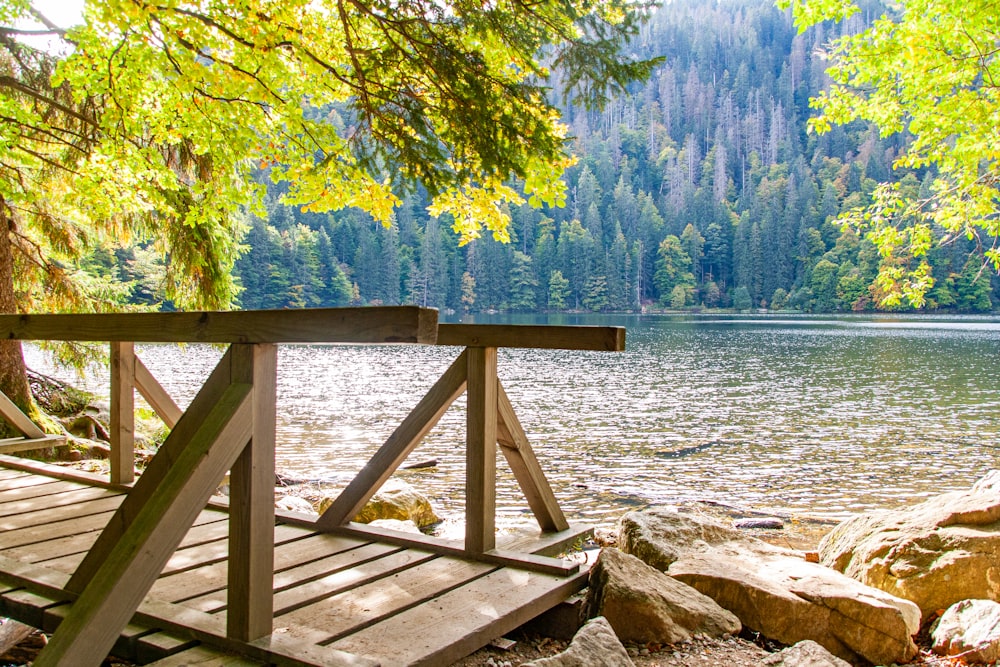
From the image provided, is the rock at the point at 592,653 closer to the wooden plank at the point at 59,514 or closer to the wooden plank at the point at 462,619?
the wooden plank at the point at 462,619

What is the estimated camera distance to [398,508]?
8023 mm

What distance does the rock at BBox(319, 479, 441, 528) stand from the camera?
25.9ft

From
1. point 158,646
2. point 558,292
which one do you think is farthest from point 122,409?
point 558,292

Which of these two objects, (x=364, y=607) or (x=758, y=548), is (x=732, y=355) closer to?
(x=758, y=548)

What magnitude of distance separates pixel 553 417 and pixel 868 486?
8.43 meters

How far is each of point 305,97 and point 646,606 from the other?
22.9ft

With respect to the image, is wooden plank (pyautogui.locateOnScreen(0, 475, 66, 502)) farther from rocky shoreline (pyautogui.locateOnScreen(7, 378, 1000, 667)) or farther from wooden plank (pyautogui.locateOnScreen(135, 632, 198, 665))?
rocky shoreline (pyautogui.locateOnScreen(7, 378, 1000, 667))

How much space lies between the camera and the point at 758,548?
5410mm

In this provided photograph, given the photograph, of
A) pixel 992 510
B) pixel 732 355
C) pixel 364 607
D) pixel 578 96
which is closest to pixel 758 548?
pixel 992 510

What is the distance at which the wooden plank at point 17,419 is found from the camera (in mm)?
6062

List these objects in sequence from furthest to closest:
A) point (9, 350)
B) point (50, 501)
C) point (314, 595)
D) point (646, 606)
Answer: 1. point (9, 350)
2. point (50, 501)
3. point (646, 606)
4. point (314, 595)

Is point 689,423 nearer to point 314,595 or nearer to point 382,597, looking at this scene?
point 382,597

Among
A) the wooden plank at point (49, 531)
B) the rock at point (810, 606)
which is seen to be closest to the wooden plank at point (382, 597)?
the rock at point (810, 606)

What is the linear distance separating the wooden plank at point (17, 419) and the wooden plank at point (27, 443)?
2.6 inches
